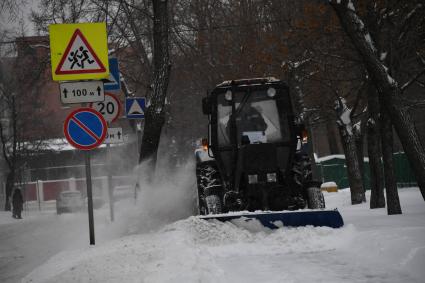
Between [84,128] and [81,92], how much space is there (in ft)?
1.81

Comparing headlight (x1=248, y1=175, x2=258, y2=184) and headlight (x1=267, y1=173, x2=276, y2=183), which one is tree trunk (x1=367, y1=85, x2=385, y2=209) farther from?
headlight (x1=248, y1=175, x2=258, y2=184)

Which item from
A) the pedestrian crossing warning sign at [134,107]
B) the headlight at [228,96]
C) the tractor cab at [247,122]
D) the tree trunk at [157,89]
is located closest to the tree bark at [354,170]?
the tree trunk at [157,89]

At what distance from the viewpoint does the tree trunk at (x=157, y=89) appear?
14.9 metres

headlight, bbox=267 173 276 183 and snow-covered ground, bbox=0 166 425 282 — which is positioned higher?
headlight, bbox=267 173 276 183

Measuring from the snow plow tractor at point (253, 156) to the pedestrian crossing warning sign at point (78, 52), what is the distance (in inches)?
82.0

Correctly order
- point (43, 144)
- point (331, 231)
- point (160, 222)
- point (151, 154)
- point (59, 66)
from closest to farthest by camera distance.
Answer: point (331, 231) → point (59, 66) → point (160, 222) → point (151, 154) → point (43, 144)

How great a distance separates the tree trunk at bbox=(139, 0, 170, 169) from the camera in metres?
14.9

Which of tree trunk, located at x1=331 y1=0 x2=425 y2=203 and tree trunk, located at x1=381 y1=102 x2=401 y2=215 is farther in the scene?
tree trunk, located at x1=381 y1=102 x2=401 y2=215

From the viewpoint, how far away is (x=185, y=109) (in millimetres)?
39531

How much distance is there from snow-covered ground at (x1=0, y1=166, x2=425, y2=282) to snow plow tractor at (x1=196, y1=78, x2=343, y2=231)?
1399 millimetres

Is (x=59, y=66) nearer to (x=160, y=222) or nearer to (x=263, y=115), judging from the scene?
(x=263, y=115)

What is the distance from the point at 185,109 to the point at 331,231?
1256 inches

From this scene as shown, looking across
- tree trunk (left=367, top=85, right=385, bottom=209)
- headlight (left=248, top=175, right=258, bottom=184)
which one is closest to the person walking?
tree trunk (left=367, top=85, right=385, bottom=209)

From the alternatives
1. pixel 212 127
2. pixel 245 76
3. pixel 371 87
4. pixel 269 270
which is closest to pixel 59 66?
pixel 212 127
